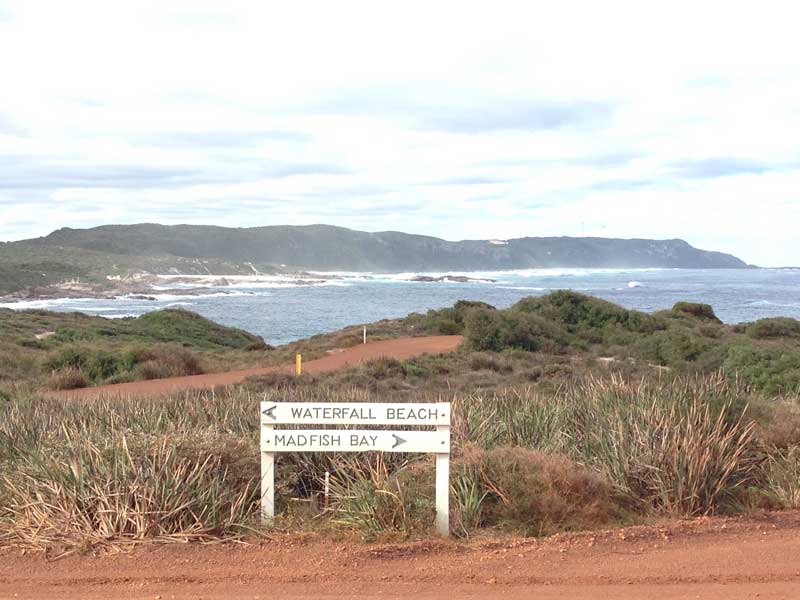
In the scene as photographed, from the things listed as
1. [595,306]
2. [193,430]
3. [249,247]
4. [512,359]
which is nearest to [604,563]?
[193,430]

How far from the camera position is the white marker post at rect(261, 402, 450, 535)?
627cm

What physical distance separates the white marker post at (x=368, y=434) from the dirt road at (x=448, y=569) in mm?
517

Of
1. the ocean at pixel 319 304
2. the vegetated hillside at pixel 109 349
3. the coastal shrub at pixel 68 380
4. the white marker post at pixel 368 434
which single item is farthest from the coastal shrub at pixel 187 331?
the white marker post at pixel 368 434

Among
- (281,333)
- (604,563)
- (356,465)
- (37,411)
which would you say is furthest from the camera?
(281,333)

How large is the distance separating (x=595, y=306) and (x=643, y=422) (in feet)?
95.4

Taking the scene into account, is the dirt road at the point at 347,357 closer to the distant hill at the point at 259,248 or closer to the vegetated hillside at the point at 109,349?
the vegetated hillside at the point at 109,349

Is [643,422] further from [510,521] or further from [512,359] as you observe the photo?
[512,359]

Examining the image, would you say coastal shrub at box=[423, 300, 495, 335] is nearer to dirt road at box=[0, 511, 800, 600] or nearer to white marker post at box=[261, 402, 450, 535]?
white marker post at box=[261, 402, 450, 535]

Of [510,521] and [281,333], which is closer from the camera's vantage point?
[510,521]

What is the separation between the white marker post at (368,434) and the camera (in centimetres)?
627

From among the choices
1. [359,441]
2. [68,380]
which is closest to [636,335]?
[68,380]

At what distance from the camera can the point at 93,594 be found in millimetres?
5176

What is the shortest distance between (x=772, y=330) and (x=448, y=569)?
1181 inches

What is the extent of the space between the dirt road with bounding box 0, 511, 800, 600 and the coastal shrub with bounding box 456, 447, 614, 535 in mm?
399
